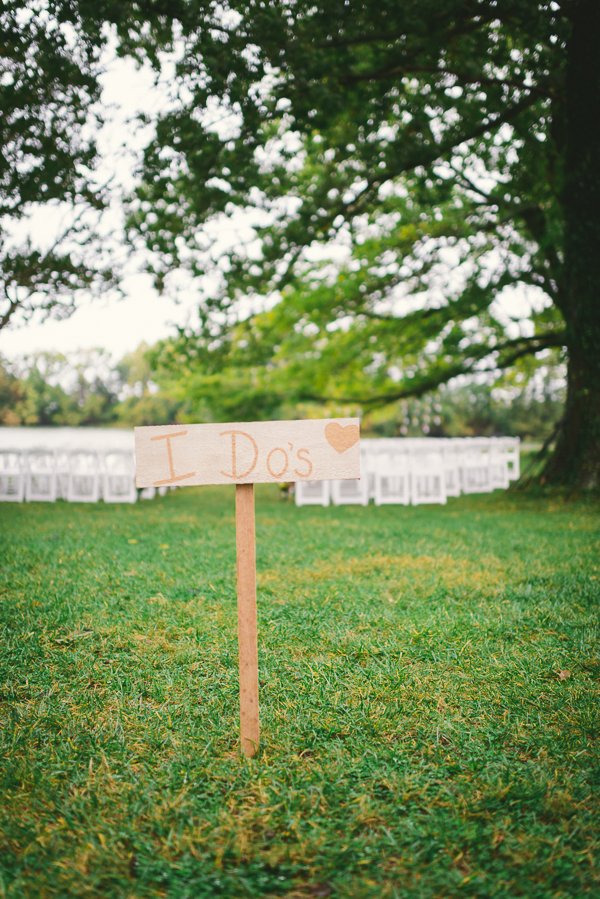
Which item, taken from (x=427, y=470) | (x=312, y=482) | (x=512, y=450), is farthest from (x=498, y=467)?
(x=312, y=482)

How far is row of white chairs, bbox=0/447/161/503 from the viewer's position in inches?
413

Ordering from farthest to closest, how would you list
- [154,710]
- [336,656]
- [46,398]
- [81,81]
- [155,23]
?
[46,398], [81,81], [155,23], [336,656], [154,710]

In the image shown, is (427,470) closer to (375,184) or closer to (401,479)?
(401,479)

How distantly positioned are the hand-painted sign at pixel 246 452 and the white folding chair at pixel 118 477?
8408 millimetres

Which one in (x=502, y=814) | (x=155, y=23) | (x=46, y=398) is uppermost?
(x=155, y=23)

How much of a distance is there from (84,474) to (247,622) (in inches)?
364

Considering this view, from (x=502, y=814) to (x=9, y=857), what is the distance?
1.58 m

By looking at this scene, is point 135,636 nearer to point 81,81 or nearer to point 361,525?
point 361,525

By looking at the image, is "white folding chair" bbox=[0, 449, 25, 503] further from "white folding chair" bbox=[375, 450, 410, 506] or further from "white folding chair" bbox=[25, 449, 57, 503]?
"white folding chair" bbox=[375, 450, 410, 506]

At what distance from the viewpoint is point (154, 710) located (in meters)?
2.45

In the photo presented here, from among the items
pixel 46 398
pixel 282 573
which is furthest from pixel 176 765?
pixel 46 398

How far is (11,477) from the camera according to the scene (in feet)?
35.6

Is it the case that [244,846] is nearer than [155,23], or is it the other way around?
[244,846]

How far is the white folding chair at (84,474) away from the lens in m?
10.5
